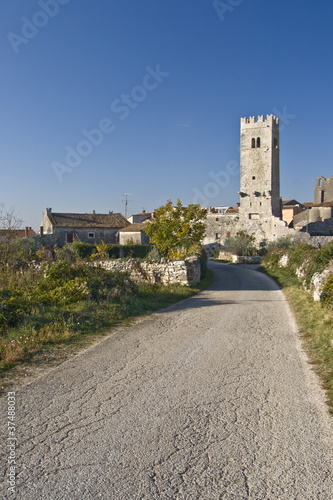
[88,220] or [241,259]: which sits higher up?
[88,220]

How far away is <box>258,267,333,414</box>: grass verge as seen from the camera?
6.00 m

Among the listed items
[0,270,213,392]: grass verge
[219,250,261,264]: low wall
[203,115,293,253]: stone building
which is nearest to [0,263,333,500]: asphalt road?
[0,270,213,392]: grass verge

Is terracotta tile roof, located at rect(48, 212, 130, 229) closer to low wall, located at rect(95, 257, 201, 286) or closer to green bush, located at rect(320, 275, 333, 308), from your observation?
low wall, located at rect(95, 257, 201, 286)

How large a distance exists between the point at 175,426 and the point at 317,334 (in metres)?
5.13

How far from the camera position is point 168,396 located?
514 centimetres

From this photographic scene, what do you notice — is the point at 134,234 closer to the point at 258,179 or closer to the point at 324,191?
the point at 258,179

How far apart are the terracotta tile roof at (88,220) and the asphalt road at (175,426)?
4792cm

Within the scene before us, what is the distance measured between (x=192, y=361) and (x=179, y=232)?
20.8m

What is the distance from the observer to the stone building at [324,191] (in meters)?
78.1

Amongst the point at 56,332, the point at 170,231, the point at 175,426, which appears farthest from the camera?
the point at 170,231

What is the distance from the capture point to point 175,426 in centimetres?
432

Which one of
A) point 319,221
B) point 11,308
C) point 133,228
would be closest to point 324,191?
point 319,221

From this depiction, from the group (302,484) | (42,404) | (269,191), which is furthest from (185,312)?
(269,191)

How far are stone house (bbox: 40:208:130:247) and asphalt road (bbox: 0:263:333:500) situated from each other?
4730 cm
